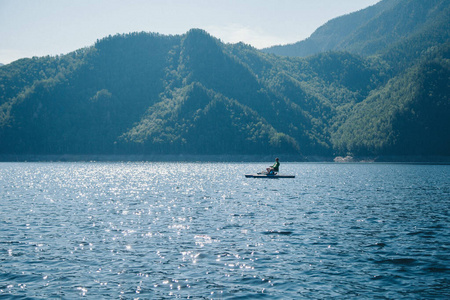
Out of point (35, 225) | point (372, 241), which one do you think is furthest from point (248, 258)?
point (35, 225)

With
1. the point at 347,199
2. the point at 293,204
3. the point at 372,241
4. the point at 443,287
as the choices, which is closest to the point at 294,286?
the point at 443,287

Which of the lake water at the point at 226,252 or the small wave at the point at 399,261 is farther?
the small wave at the point at 399,261

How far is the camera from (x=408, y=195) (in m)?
61.4

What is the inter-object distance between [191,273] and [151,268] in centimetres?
244

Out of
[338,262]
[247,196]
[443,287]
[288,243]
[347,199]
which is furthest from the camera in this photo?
[247,196]

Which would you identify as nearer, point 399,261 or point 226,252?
point 399,261

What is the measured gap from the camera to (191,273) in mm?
22188

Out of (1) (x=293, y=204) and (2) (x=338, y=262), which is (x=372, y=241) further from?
(1) (x=293, y=204)

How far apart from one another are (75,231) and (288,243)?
16.8 metres

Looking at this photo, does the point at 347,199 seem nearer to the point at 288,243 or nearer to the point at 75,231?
the point at 288,243

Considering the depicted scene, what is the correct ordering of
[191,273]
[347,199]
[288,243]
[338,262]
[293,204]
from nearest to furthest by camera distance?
1. [191,273]
2. [338,262]
3. [288,243]
4. [293,204]
5. [347,199]

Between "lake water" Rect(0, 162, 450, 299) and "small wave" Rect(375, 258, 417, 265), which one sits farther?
"small wave" Rect(375, 258, 417, 265)

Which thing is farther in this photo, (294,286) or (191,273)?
(191,273)

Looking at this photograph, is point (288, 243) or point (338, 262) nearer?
point (338, 262)
